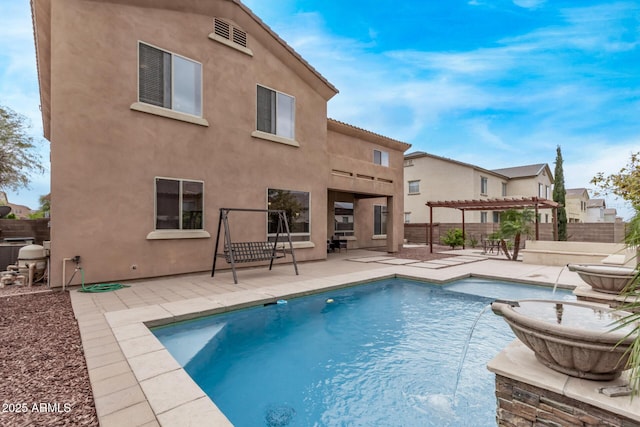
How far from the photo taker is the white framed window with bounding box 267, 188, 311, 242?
992 cm

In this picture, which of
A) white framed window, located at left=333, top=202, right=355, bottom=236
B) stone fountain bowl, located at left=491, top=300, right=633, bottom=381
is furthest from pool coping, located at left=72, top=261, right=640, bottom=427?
white framed window, located at left=333, top=202, right=355, bottom=236

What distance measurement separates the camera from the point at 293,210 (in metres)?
10.6

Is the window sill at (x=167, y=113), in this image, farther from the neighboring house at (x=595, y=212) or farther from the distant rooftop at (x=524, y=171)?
the neighboring house at (x=595, y=212)

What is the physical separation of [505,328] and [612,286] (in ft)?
5.87

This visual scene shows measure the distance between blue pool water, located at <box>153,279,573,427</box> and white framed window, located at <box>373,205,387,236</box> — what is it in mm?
11039

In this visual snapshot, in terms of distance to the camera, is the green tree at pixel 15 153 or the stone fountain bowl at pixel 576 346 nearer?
the stone fountain bowl at pixel 576 346

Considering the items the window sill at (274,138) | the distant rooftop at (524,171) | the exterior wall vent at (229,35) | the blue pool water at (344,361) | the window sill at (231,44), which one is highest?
the exterior wall vent at (229,35)

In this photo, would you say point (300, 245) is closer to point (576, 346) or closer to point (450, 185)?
point (576, 346)

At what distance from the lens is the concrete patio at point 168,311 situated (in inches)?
96.1

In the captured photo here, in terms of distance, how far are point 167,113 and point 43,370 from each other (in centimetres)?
639

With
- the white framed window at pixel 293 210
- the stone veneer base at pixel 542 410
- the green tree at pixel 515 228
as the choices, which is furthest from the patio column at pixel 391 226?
the stone veneer base at pixel 542 410

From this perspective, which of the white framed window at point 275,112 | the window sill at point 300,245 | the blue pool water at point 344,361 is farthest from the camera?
the window sill at point 300,245

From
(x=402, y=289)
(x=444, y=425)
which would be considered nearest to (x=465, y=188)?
(x=402, y=289)

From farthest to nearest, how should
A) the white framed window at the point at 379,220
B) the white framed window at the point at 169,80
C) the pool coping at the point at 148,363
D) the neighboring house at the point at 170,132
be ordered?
1. the white framed window at the point at 379,220
2. the white framed window at the point at 169,80
3. the neighboring house at the point at 170,132
4. the pool coping at the point at 148,363
